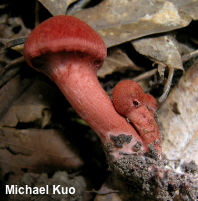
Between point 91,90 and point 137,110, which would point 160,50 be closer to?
point 137,110

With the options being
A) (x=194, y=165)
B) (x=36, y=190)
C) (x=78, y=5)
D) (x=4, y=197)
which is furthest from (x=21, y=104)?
(x=194, y=165)

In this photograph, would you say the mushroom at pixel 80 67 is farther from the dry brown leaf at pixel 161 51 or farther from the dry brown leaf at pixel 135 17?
the dry brown leaf at pixel 161 51

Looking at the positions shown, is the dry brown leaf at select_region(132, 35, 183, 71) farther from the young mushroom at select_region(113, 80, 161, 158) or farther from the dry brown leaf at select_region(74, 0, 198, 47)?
the young mushroom at select_region(113, 80, 161, 158)

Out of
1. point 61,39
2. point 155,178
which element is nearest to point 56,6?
point 61,39

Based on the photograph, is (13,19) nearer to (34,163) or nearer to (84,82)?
(84,82)

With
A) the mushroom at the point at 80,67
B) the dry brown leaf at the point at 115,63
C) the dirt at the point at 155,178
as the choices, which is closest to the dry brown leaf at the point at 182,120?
the dirt at the point at 155,178

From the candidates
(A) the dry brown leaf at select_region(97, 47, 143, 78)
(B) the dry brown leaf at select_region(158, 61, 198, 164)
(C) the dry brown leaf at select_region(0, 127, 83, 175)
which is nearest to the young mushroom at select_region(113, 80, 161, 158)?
(B) the dry brown leaf at select_region(158, 61, 198, 164)

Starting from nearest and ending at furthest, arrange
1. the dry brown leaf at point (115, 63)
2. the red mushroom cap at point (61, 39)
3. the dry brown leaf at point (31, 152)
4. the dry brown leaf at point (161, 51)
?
1. the red mushroom cap at point (61, 39)
2. the dry brown leaf at point (161, 51)
3. the dry brown leaf at point (31, 152)
4. the dry brown leaf at point (115, 63)
